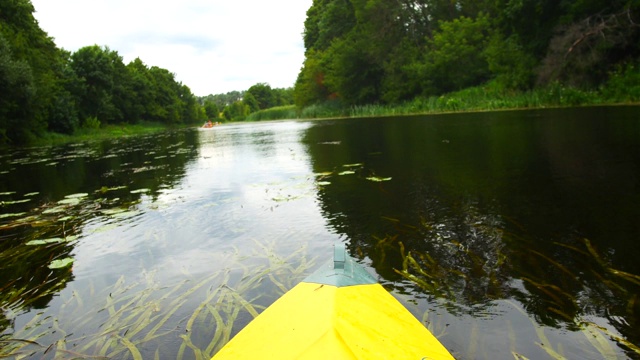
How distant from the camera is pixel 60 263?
151 inches

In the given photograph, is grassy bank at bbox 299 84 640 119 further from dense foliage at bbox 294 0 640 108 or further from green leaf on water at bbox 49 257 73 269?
green leaf on water at bbox 49 257 73 269

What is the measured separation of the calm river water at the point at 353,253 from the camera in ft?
7.96

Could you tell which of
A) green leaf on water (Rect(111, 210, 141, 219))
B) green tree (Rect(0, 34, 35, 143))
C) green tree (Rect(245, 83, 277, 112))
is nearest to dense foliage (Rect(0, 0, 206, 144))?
green tree (Rect(0, 34, 35, 143))

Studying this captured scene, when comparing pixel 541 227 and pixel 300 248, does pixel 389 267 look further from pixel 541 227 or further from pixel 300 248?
pixel 541 227

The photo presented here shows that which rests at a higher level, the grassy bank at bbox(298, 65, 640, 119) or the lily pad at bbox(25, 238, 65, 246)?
the grassy bank at bbox(298, 65, 640, 119)

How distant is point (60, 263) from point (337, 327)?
11.5 ft

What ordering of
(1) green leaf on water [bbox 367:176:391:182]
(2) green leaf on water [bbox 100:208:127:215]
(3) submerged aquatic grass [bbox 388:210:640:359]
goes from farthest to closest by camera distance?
(1) green leaf on water [bbox 367:176:391:182] → (2) green leaf on water [bbox 100:208:127:215] → (3) submerged aquatic grass [bbox 388:210:640:359]

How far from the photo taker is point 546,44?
914 inches

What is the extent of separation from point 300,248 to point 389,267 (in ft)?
3.26

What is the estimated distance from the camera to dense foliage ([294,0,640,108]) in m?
18.0

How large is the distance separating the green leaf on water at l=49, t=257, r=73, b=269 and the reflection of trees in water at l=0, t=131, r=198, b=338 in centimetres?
2

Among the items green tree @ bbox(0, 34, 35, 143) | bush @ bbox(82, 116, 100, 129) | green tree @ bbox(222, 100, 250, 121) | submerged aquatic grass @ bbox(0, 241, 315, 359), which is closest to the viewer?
submerged aquatic grass @ bbox(0, 241, 315, 359)

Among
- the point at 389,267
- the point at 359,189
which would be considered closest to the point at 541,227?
the point at 389,267

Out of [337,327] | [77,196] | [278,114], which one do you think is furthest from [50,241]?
[278,114]
